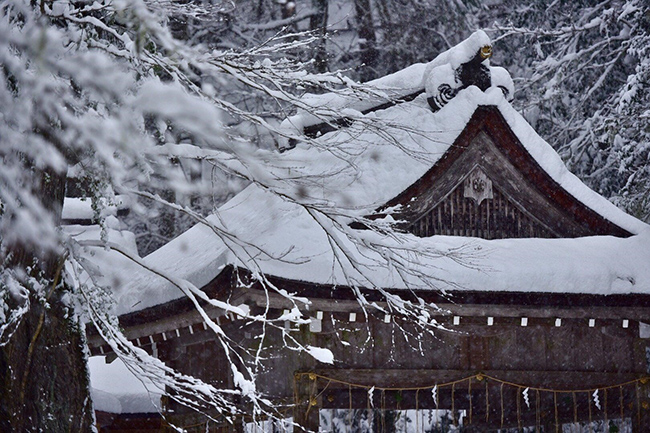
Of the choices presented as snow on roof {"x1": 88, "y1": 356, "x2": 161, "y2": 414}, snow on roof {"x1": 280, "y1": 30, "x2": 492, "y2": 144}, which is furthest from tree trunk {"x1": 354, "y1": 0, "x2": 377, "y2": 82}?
snow on roof {"x1": 88, "y1": 356, "x2": 161, "y2": 414}

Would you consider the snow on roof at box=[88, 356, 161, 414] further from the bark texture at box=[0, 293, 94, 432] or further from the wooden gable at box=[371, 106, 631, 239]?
the bark texture at box=[0, 293, 94, 432]

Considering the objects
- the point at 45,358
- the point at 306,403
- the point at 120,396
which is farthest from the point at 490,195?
the point at 120,396

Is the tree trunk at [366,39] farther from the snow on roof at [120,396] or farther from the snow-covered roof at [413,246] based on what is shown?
the snow-covered roof at [413,246]

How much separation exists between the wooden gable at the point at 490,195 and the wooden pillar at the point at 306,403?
62.4 inches

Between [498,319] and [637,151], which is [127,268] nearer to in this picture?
[498,319]

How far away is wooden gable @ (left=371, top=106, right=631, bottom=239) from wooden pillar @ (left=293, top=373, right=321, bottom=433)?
62.4 inches

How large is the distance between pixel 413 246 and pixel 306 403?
5.14 feet

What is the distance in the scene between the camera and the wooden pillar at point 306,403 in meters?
7.05

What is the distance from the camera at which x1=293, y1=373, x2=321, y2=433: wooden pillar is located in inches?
278

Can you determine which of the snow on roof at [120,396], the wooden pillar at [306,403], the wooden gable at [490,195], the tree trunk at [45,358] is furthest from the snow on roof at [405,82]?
the snow on roof at [120,396]

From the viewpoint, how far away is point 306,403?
23.1 feet

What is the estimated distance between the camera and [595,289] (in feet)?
24.2

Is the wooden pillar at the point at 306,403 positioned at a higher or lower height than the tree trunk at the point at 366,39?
lower

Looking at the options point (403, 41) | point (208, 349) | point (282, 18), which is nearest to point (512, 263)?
point (208, 349)
